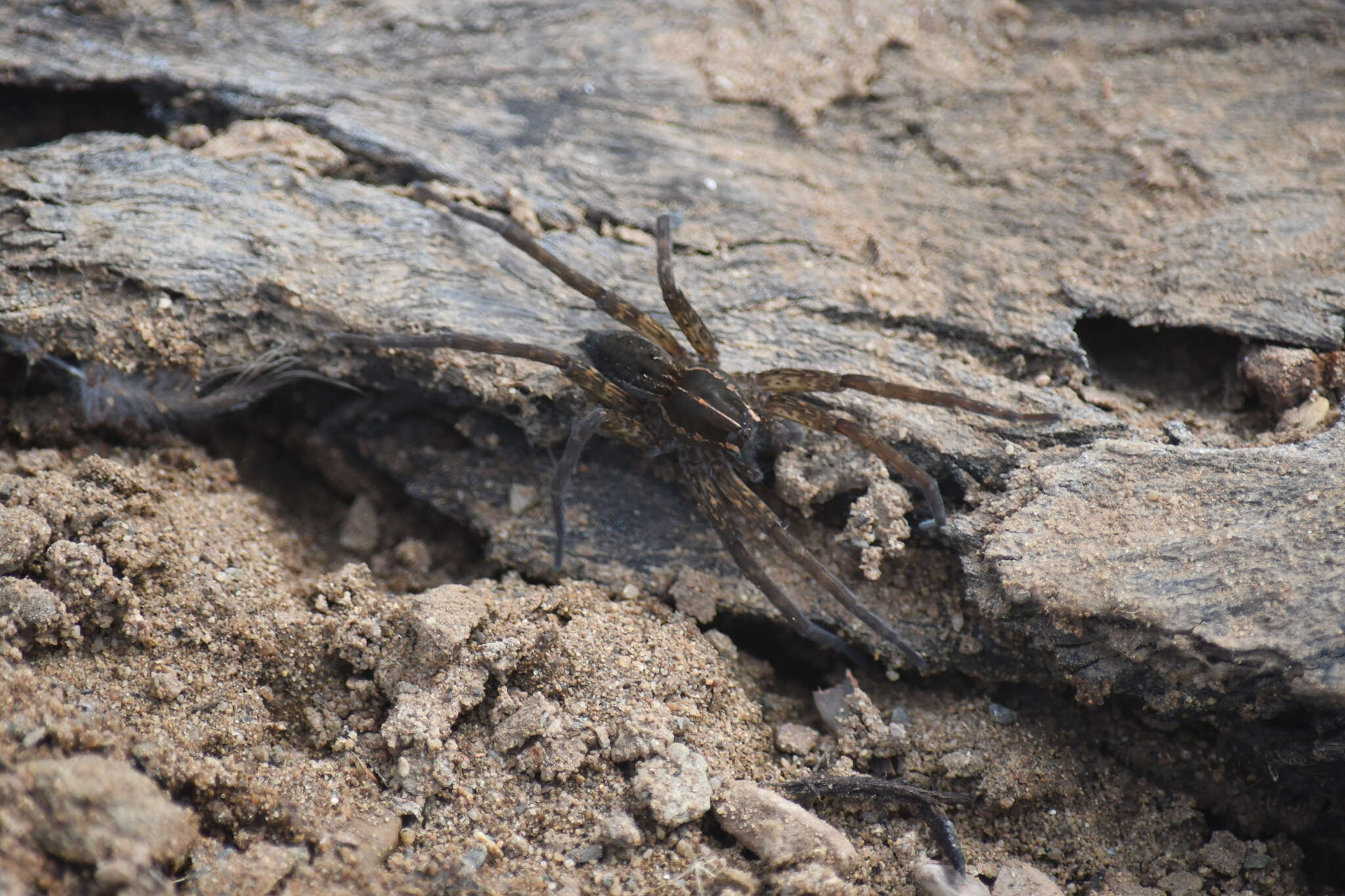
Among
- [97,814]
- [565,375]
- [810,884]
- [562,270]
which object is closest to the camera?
[97,814]

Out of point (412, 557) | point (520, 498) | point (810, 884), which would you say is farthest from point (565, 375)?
point (810, 884)

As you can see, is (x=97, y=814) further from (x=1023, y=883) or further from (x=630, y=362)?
(x=1023, y=883)

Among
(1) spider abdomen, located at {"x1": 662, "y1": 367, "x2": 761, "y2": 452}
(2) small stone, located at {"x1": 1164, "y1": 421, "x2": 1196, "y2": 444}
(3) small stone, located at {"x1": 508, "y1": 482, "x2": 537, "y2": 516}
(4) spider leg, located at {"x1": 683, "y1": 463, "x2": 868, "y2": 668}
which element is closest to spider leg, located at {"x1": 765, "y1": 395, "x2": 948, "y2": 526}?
(1) spider abdomen, located at {"x1": 662, "y1": 367, "x2": 761, "y2": 452}

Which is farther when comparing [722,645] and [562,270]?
[562,270]

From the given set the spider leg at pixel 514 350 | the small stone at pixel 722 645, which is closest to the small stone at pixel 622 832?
the small stone at pixel 722 645

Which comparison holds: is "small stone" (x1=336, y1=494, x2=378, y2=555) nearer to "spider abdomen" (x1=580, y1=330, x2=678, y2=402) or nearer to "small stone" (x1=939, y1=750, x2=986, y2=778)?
"spider abdomen" (x1=580, y1=330, x2=678, y2=402)

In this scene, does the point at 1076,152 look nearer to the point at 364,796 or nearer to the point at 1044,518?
the point at 1044,518

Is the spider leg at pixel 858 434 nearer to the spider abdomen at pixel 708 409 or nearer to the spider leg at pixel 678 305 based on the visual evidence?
the spider abdomen at pixel 708 409

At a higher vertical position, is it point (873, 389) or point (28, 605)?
point (873, 389)
